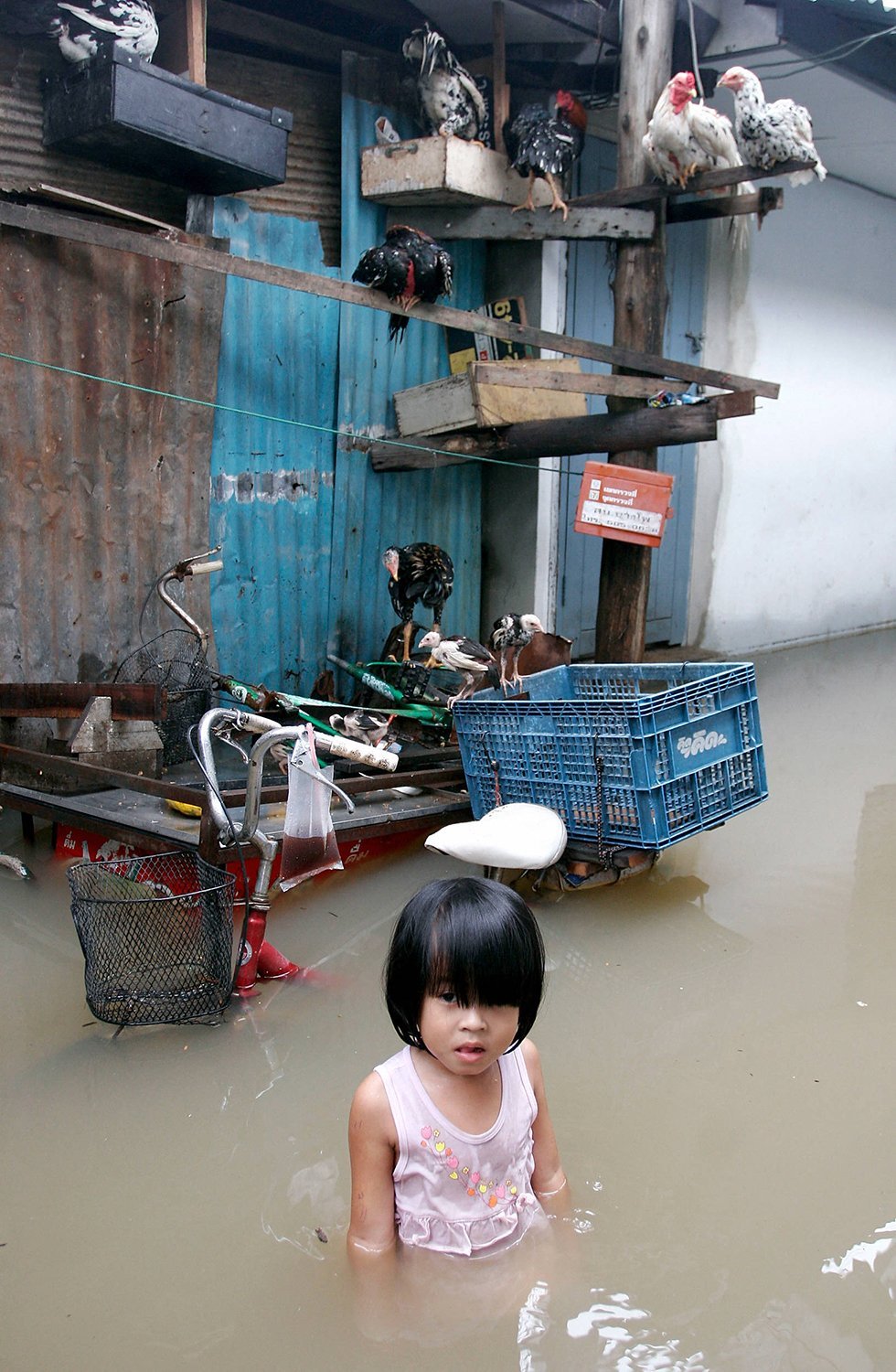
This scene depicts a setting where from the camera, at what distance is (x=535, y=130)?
684 cm

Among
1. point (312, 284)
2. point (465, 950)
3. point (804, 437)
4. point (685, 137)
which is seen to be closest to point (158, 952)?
point (465, 950)

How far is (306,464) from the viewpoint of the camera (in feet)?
22.7

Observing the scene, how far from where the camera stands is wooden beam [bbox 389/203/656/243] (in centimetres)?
677

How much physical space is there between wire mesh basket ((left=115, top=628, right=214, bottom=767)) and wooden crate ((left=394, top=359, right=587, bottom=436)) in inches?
82.1

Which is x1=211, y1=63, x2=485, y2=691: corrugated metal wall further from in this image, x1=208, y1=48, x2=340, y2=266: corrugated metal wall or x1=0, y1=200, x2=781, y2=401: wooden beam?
x1=0, y1=200, x2=781, y2=401: wooden beam

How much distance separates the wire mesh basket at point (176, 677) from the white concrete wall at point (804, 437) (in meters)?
5.29

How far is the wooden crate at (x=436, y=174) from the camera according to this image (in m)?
6.71

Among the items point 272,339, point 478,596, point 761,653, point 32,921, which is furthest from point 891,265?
point 32,921

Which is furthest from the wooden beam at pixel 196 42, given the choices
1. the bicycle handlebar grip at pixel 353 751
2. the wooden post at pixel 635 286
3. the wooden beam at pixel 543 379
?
the bicycle handlebar grip at pixel 353 751

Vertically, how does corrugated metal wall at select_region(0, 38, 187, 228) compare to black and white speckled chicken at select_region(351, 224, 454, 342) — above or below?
above

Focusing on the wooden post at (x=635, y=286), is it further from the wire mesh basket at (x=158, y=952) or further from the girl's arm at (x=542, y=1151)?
the girl's arm at (x=542, y=1151)

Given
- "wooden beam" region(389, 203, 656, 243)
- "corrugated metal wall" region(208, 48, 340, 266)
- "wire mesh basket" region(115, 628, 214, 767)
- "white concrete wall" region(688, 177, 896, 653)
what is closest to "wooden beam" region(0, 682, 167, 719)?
"wire mesh basket" region(115, 628, 214, 767)

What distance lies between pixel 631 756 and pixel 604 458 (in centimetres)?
487

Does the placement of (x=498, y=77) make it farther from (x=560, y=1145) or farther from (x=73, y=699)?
(x=560, y=1145)
